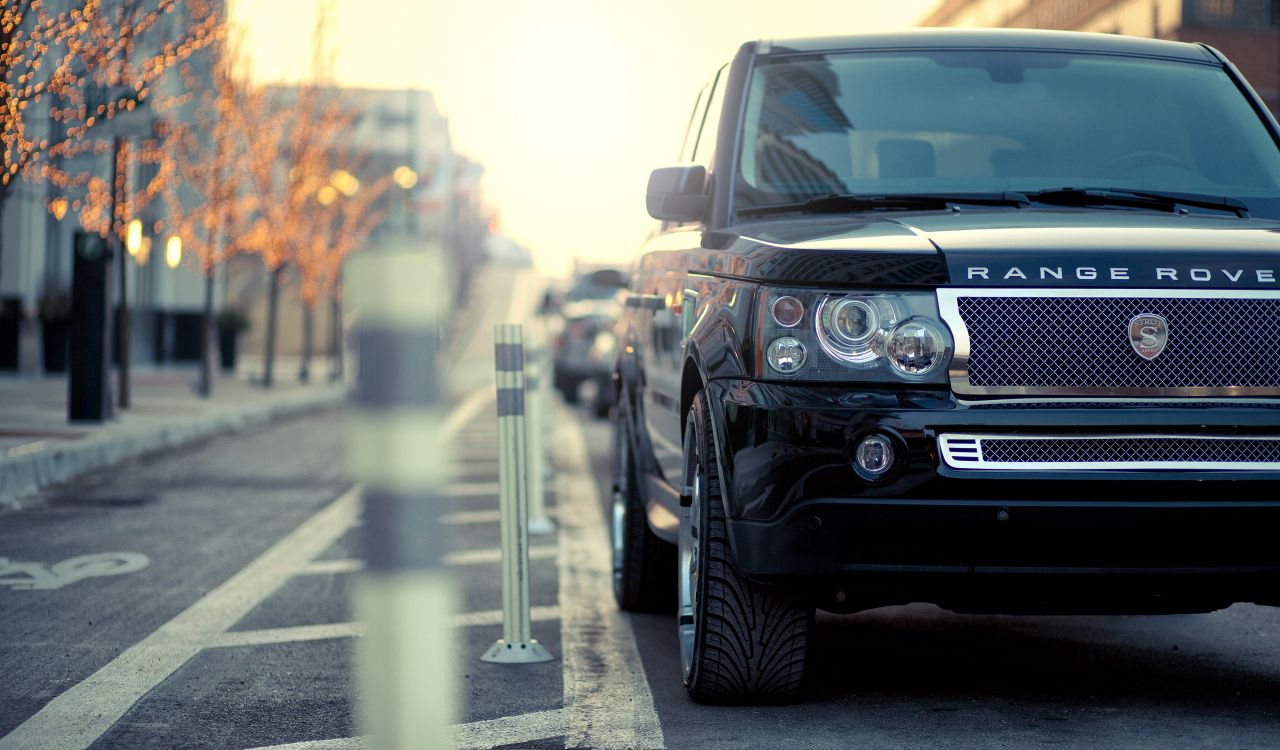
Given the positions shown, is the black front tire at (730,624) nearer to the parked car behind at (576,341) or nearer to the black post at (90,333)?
the black post at (90,333)

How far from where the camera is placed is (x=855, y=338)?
171 inches

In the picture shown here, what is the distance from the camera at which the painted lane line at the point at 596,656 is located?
4609mm

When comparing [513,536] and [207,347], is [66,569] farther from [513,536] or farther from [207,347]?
[207,347]

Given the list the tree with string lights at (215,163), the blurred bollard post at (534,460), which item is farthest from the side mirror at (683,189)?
the tree with string lights at (215,163)

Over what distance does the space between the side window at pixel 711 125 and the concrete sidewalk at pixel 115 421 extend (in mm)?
6048

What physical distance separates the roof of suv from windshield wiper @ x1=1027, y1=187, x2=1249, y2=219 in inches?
34.1

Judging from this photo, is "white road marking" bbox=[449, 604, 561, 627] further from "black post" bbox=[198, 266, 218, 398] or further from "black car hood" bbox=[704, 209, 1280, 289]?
"black post" bbox=[198, 266, 218, 398]

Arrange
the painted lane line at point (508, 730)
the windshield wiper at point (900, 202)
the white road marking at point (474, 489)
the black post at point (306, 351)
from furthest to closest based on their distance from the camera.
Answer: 1. the black post at point (306, 351)
2. the white road marking at point (474, 489)
3. the windshield wiper at point (900, 202)
4. the painted lane line at point (508, 730)

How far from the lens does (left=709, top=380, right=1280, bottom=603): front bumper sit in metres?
4.24

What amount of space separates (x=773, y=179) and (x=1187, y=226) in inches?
54.0

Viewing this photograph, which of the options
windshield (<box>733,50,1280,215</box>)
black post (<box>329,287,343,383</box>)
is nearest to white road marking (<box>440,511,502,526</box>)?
windshield (<box>733,50,1280,215</box>)

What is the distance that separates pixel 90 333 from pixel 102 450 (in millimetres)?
2358

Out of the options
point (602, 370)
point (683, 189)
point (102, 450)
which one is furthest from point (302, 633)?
point (602, 370)

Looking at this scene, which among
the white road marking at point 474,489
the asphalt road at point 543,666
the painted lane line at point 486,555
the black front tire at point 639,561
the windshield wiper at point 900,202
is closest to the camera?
the asphalt road at point 543,666
